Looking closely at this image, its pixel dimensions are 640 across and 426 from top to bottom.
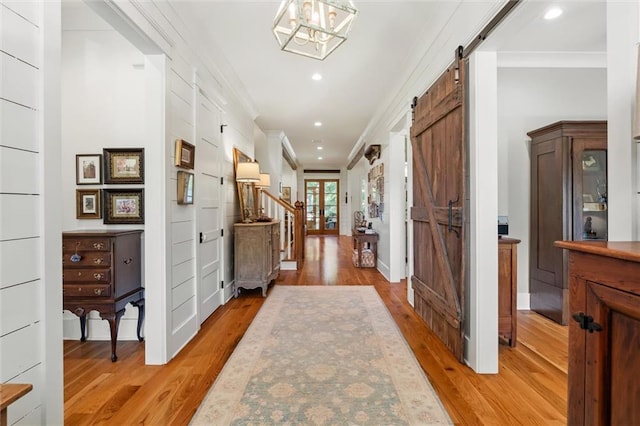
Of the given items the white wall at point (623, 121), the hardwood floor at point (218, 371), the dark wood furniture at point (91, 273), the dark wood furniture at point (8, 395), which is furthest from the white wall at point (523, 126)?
the dark wood furniture at point (8, 395)

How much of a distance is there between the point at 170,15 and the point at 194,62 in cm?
56

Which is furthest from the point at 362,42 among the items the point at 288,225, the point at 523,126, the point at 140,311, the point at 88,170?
the point at 288,225

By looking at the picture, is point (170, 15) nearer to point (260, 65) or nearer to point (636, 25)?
point (260, 65)

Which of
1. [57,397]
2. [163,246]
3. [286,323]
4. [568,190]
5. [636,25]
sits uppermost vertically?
[636,25]

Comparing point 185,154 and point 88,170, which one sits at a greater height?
point 185,154

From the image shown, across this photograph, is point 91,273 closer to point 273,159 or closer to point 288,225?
point 288,225

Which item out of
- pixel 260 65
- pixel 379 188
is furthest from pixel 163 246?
pixel 379 188

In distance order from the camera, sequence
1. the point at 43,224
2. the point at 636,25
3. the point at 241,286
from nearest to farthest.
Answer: the point at 636,25 < the point at 43,224 < the point at 241,286

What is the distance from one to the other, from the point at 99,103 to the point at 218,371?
2637mm

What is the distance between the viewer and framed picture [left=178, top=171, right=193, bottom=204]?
269 cm

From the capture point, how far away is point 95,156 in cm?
286

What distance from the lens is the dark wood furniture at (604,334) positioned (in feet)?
2.78

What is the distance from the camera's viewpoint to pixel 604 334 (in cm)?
92

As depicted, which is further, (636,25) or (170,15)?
(170,15)
